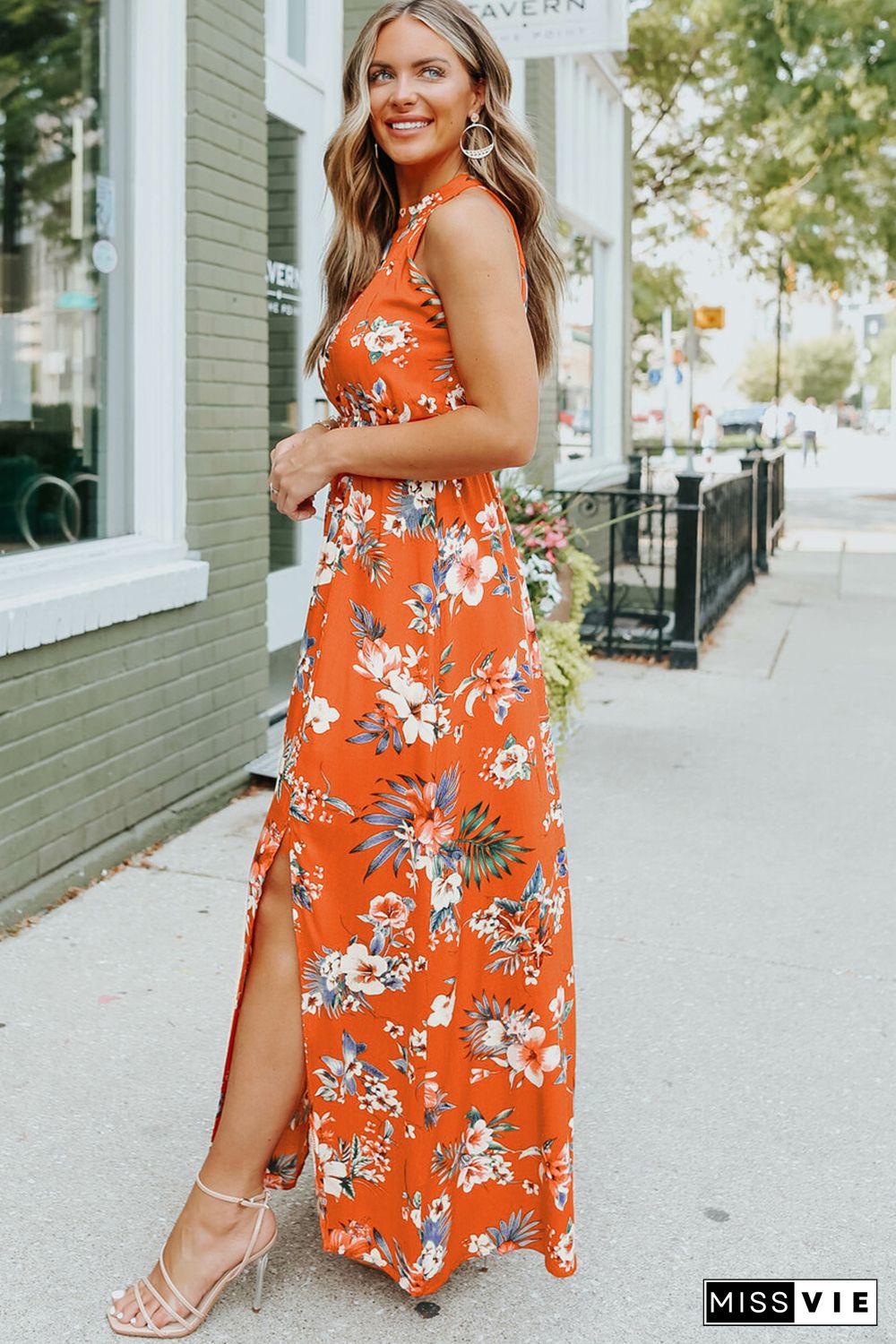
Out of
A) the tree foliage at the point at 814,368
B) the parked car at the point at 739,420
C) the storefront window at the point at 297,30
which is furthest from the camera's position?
the tree foliage at the point at 814,368

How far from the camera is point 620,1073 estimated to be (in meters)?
3.47

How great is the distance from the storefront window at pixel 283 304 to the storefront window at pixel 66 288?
4.68 feet

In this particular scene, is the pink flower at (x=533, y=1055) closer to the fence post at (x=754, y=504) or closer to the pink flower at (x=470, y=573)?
the pink flower at (x=470, y=573)

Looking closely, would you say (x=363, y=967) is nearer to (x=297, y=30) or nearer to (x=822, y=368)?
(x=297, y=30)

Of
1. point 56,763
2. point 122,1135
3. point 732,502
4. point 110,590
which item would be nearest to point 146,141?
point 110,590

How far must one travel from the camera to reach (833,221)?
16156 millimetres

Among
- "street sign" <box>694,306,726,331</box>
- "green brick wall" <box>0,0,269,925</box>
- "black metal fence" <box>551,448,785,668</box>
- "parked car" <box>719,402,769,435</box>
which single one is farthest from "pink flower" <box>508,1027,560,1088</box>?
"parked car" <box>719,402,769,435</box>

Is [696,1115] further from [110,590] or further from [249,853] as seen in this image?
[110,590]

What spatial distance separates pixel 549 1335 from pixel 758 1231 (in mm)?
525

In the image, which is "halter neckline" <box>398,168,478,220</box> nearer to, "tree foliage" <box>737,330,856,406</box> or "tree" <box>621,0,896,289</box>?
"tree" <box>621,0,896,289</box>

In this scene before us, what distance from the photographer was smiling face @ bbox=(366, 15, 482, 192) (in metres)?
2.30

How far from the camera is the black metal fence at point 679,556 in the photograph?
8.82 m

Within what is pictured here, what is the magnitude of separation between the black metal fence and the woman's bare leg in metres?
4.24

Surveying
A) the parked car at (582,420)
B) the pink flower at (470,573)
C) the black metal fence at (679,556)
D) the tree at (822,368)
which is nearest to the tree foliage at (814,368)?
the tree at (822,368)
